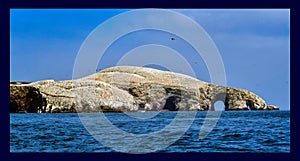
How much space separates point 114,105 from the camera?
19162 centimetres

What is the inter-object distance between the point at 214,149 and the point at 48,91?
154 metres

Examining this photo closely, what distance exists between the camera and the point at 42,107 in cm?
17900

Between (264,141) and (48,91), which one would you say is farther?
(48,91)

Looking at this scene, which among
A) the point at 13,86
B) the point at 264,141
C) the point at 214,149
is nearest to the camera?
the point at 214,149

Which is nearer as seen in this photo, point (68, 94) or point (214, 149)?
point (214, 149)

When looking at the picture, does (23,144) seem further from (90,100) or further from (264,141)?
(90,100)
